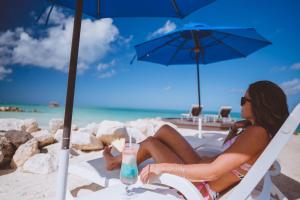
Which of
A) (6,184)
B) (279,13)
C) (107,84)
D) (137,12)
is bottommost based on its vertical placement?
(6,184)

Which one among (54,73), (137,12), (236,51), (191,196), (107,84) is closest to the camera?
(191,196)

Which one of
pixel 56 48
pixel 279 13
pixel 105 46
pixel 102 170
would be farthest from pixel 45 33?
pixel 279 13

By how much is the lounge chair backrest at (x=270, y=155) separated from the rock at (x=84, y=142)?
12.6 feet

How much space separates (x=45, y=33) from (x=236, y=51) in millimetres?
37996

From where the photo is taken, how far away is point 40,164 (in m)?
3.23

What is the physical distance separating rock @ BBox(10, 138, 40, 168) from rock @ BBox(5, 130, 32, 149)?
0.24 m

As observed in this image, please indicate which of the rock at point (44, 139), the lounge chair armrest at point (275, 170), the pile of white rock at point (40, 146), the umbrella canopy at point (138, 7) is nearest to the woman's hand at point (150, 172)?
the lounge chair armrest at point (275, 170)

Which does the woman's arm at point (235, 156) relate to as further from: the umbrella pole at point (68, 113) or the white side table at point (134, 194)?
the umbrella pole at point (68, 113)

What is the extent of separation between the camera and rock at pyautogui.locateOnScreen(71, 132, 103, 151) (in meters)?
4.45

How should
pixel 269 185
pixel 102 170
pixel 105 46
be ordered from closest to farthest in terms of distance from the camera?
1. pixel 269 185
2. pixel 102 170
3. pixel 105 46

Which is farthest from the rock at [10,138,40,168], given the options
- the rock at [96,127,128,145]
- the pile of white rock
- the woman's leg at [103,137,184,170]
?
the woman's leg at [103,137,184,170]

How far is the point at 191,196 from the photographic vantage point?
1.20 metres

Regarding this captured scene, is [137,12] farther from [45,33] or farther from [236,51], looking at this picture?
[45,33]

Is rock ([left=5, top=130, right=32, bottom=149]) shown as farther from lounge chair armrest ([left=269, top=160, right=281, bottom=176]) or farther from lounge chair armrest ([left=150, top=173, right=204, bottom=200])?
lounge chair armrest ([left=269, top=160, right=281, bottom=176])
